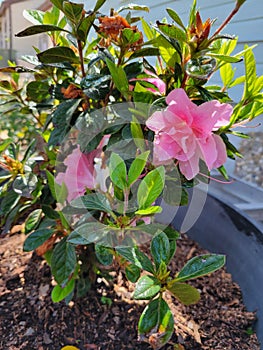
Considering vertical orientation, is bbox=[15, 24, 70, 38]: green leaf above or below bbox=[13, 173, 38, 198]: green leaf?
above

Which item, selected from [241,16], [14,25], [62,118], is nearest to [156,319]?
[62,118]

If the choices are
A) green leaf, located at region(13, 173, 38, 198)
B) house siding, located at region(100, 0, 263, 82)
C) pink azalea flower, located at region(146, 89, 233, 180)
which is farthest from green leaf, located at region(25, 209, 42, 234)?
house siding, located at region(100, 0, 263, 82)

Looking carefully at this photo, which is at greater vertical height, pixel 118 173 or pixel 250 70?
pixel 250 70

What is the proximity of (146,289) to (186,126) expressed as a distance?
0.28m

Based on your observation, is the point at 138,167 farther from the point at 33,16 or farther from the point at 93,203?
the point at 33,16

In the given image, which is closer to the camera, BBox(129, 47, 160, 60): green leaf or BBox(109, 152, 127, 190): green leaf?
BBox(109, 152, 127, 190): green leaf

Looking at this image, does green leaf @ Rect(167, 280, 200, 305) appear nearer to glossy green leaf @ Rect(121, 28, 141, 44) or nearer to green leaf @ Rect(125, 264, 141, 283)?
green leaf @ Rect(125, 264, 141, 283)

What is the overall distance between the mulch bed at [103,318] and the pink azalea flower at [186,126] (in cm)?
54

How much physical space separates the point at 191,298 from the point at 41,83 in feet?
1.96

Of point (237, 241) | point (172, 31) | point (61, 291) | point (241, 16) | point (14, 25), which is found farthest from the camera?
point (14, 25)

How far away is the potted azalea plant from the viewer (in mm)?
584

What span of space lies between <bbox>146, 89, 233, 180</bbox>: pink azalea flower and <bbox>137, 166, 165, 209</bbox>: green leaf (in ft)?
0.10

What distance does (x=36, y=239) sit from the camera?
826 mm

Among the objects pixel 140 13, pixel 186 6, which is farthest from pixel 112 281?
pixel 140 13
